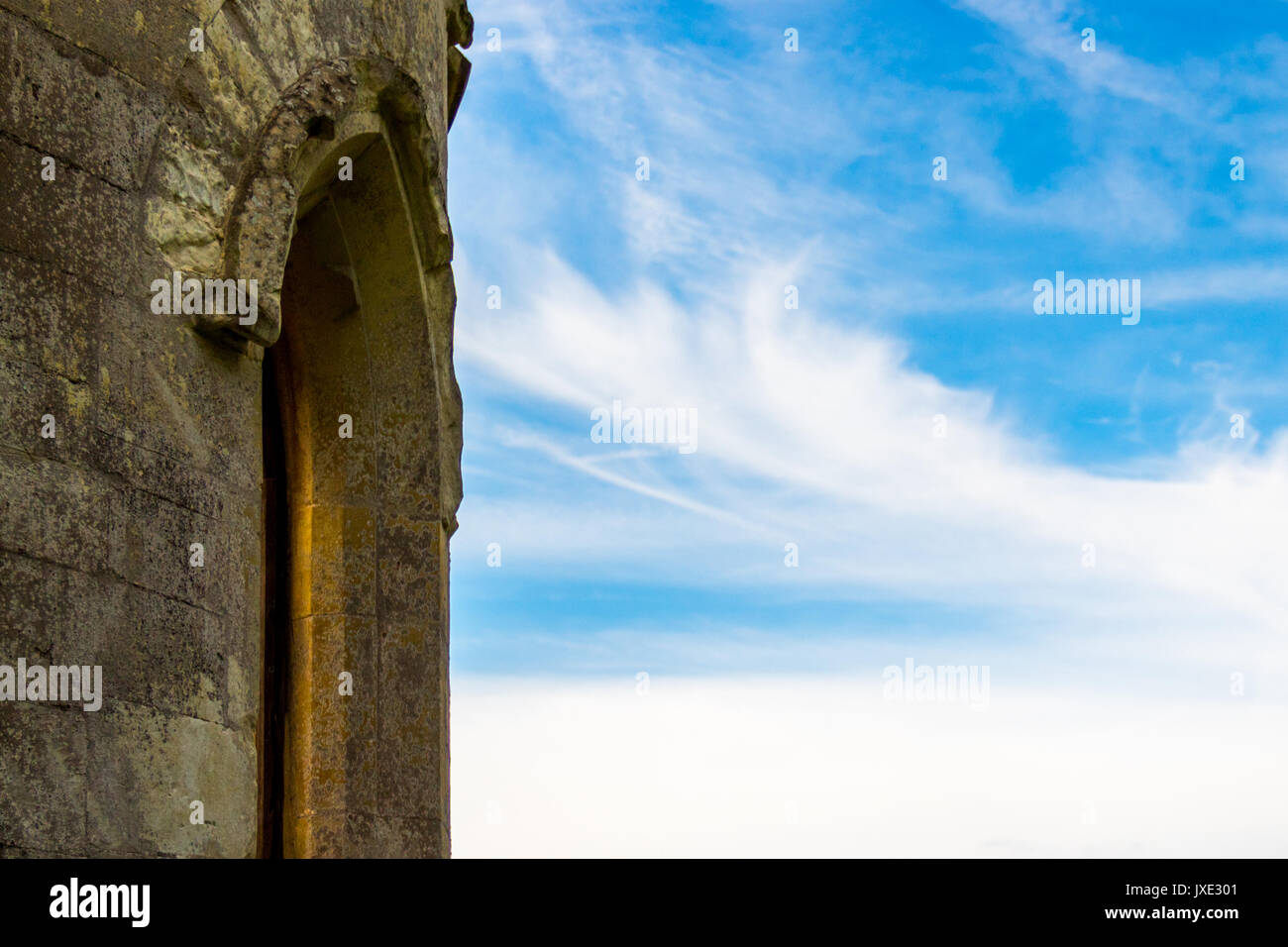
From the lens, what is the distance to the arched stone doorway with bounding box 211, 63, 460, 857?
6.08m

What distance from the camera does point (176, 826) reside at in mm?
4062

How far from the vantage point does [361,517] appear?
20.7 feet

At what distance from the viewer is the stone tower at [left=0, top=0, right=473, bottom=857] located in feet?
12.5

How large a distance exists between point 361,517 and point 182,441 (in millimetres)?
2049

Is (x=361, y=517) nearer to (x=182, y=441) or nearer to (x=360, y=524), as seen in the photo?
(x=360, y=524)

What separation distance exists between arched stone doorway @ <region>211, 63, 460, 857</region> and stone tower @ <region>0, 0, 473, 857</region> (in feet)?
0.05

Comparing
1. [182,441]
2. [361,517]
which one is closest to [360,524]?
[361,517]

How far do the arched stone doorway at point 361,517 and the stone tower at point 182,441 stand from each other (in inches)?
0.6

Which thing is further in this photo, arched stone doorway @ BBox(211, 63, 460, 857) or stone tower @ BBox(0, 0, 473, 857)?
arched stone doorway @ BBox(211, 63, 460, 857)

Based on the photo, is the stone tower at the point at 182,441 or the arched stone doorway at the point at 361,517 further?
the arched stone doorway at the point at 361,517

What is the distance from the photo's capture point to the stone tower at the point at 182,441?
150 inches

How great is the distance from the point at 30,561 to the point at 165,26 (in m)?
1.62
